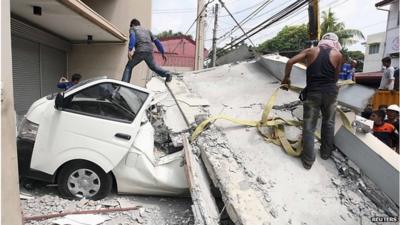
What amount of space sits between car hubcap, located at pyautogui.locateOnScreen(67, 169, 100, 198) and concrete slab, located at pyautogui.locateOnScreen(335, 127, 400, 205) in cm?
312

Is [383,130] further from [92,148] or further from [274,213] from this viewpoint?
[92,148]

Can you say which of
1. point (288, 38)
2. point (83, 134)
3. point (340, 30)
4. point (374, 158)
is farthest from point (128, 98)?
point (288, 38)

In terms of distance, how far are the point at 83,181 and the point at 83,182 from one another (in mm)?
14

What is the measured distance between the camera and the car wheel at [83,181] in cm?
434

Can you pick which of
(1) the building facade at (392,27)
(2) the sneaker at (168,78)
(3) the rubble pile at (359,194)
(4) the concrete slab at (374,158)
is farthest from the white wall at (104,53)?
(1) the building facade at (392,27)

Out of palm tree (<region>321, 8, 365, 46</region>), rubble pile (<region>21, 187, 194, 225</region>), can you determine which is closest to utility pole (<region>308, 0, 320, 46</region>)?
rubble pile (<region>21, 187, 194, 225</region>)

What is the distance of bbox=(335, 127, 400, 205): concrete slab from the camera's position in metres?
3.76

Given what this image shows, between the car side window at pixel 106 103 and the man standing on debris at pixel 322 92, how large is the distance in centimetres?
211

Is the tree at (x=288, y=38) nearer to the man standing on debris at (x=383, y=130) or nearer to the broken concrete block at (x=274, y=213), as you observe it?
the man standing on debris at (x=383, y=130)

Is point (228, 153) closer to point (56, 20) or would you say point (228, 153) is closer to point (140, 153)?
point (140, 153)

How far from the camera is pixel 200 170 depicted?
4.38 meters

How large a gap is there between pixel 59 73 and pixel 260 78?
5.99 meters

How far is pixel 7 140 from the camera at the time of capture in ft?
8.72

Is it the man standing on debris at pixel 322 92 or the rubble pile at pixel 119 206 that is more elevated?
→ the man standing on debris at pixel 322 92
